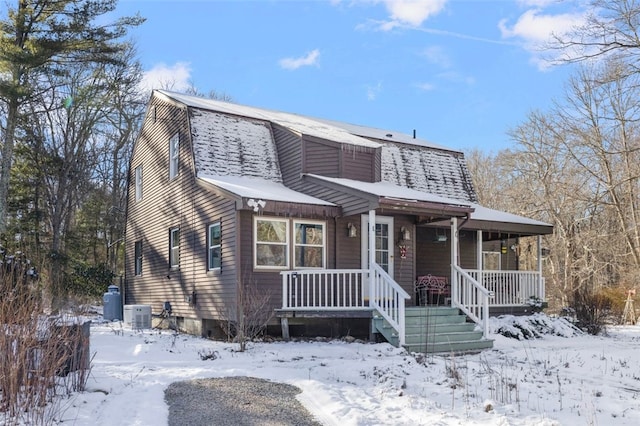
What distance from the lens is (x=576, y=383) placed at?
26.0 feet

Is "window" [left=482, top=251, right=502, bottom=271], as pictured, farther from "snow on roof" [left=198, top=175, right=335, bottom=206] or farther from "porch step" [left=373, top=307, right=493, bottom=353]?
"snow on roof" [left=198, top=175, right=335, bottom=206]

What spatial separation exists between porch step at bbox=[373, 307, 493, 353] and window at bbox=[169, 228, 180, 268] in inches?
263

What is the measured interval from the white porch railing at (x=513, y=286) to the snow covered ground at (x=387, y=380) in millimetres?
3395

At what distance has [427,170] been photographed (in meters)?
17.7

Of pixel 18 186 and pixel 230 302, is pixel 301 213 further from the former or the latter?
pixel 18 186

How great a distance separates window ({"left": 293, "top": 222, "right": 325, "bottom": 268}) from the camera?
13141mm

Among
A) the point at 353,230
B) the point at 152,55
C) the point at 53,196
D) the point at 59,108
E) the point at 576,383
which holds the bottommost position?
the point at 576,383

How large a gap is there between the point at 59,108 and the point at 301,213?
17259 millimetres

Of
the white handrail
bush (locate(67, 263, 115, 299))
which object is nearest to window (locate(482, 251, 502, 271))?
the white handrail

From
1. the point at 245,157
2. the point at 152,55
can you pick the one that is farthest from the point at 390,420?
the point at 152,55

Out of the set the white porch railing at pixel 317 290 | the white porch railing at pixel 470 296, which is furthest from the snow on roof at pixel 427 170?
the white porch railing at pixel 317 290

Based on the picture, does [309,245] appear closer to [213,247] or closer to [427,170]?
[213,247]

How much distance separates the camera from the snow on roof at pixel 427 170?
16828mm

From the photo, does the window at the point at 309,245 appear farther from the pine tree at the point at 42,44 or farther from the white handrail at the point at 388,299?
the pine tree at the point at 42,44
